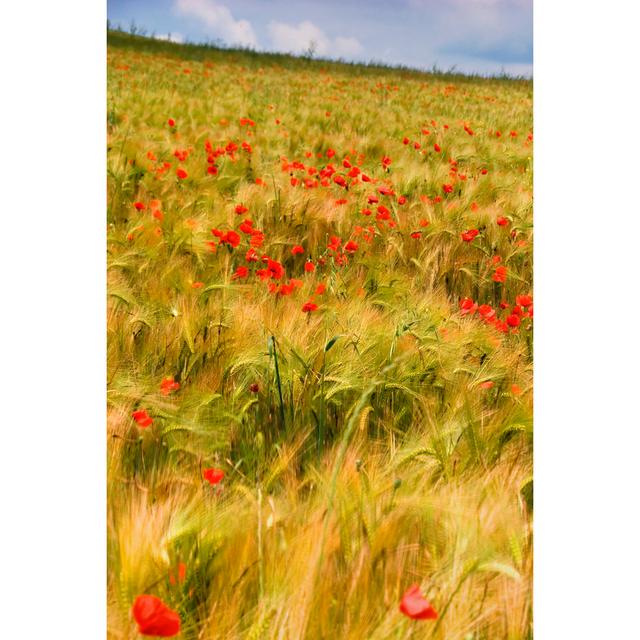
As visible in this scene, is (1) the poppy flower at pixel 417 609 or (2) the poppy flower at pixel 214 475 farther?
(2) the poppy flower at pixel 214 475

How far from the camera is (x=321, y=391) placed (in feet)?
4.00

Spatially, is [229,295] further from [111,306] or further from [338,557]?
[338,557]

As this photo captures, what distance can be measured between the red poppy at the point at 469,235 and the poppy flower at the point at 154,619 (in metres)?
1.44

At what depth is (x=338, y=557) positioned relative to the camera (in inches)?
35.5

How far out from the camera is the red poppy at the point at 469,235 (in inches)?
75.4

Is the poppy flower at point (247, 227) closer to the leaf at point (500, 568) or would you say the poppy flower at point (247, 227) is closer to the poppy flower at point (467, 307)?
the poppy flower at point (467, 307)

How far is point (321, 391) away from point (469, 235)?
92 cm

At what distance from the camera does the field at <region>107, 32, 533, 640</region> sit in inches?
34.4

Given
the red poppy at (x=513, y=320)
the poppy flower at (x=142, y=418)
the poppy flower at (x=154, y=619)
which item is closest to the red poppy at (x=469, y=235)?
the red poppy at (x=513, y=320)

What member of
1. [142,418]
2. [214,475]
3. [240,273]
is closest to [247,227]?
[240,273]

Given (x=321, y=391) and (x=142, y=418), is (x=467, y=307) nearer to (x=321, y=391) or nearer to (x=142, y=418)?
(x=321, y=391)

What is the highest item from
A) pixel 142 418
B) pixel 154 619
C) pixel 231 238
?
pixel 231 238

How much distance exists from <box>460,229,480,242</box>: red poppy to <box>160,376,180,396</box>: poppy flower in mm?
1026
